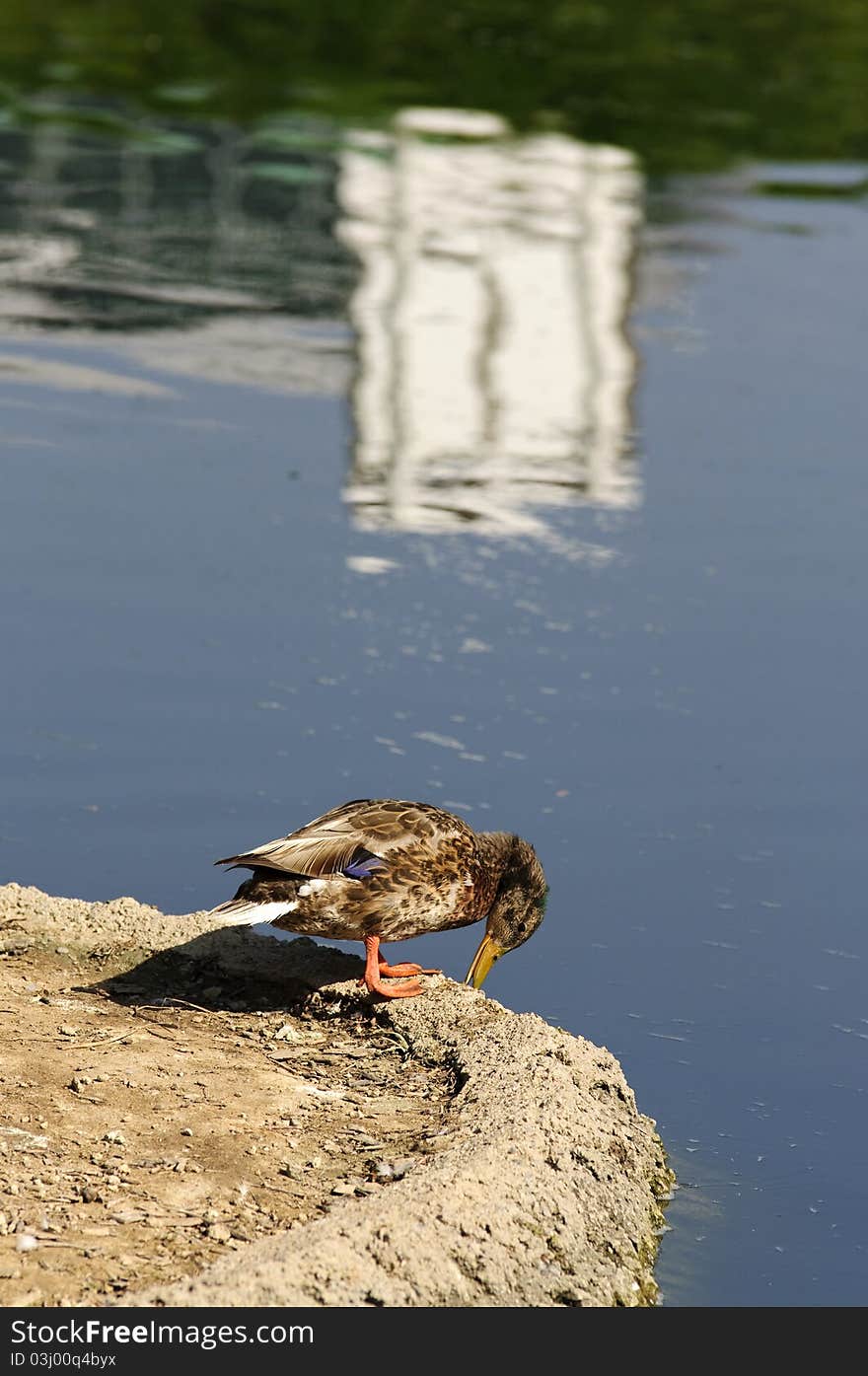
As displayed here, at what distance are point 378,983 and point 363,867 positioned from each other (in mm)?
330

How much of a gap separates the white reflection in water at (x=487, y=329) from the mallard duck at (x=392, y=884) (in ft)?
12.2

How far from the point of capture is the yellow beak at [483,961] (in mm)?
6289

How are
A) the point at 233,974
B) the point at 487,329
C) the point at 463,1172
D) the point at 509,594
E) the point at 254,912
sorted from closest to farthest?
1. the point at 463,1172
2. the point at 254,912
3. the point at 233,974
4. the point at 509,594
5. the point at 487,329

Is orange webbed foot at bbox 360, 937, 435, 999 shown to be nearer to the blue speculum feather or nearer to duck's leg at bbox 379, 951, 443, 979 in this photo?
duck's leg at bbox 379, 951, 443, 979

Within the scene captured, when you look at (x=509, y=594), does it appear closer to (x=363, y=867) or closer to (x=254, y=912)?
(x=363, y=867)

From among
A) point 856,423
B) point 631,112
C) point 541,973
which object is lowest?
point 541,973

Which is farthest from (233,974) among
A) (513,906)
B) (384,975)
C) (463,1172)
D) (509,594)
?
(509,594)

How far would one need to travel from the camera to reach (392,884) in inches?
237

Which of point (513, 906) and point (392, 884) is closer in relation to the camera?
point (392, 884)

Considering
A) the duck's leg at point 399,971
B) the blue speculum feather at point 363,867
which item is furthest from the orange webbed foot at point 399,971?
the blue speculum feather at point 363,867

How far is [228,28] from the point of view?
24281mm

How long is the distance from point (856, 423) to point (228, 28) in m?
14.8
